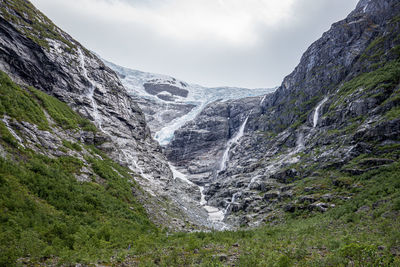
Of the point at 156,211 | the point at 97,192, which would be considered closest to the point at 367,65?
the point at 156,211

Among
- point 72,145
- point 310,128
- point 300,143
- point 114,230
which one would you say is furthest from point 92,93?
point 310,128

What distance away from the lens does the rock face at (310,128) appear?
4331 cm

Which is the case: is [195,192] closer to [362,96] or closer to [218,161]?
[218,161]

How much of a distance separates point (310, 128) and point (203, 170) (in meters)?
54.6

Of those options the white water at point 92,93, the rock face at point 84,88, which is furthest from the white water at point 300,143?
the white water at point 92,93

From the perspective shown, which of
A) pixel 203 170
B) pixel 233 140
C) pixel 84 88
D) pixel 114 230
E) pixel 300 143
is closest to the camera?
pixel 114 230

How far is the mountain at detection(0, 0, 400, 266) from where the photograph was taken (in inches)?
468

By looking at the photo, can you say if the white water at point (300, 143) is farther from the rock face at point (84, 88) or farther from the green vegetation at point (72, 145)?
the green vegetation at point (72, 145)

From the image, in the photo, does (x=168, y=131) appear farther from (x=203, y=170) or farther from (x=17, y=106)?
(x=17, y=106)

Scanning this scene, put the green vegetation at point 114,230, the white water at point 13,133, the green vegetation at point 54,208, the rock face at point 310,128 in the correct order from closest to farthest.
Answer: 1. the green vegetation at point 114,230
2. the green vegetation at point 54,208
3. the white water at point 13,133
4. the rock face at point 310,128

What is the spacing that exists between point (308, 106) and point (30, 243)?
90.3 meters

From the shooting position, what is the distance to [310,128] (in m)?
69.2

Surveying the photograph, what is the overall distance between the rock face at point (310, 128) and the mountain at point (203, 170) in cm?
45

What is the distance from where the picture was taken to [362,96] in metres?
53.6
